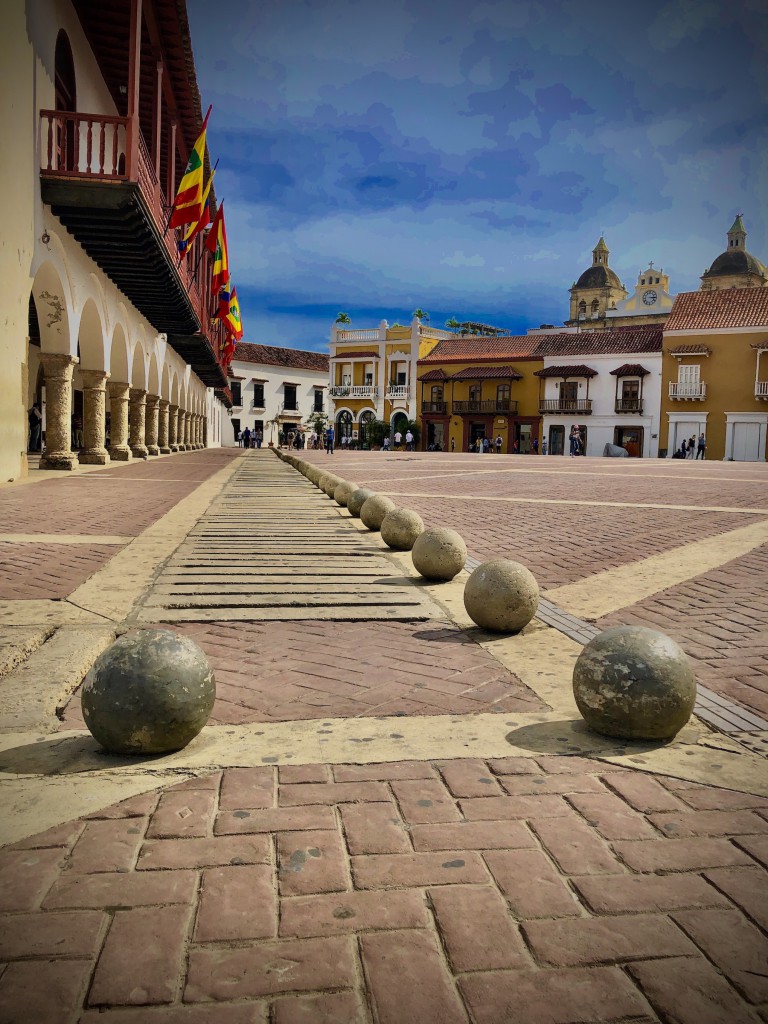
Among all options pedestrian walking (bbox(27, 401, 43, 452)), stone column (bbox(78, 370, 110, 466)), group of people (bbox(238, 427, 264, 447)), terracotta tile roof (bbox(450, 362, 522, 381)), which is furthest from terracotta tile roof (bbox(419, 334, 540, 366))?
stone column (bbox(78, 370, 110, 466))

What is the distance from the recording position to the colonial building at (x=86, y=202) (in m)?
12.2

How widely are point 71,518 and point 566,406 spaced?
1958 inches

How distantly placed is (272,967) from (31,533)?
6.99 metres

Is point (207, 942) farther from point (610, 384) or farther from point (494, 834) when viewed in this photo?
point (610, 384)

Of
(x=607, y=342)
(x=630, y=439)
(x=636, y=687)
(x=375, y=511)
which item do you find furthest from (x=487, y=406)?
(x=636, y=687)

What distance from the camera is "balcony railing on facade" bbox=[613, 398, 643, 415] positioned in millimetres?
52438

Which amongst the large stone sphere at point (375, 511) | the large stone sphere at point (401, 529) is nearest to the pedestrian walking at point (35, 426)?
the large stone sphere at point (375, 511)

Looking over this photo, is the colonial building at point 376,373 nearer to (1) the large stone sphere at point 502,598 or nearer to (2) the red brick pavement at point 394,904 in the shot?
(1) the large stone sphere at point 502,598

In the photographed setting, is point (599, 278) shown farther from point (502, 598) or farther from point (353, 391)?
point (502, 598)

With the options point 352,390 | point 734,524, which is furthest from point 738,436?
point 734,524

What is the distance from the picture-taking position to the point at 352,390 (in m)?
65.0

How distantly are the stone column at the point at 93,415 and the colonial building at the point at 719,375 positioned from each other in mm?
41285

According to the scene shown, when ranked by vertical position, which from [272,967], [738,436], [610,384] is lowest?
[272,967]

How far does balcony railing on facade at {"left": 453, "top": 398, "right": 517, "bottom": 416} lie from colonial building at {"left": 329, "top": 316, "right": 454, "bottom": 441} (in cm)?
412
